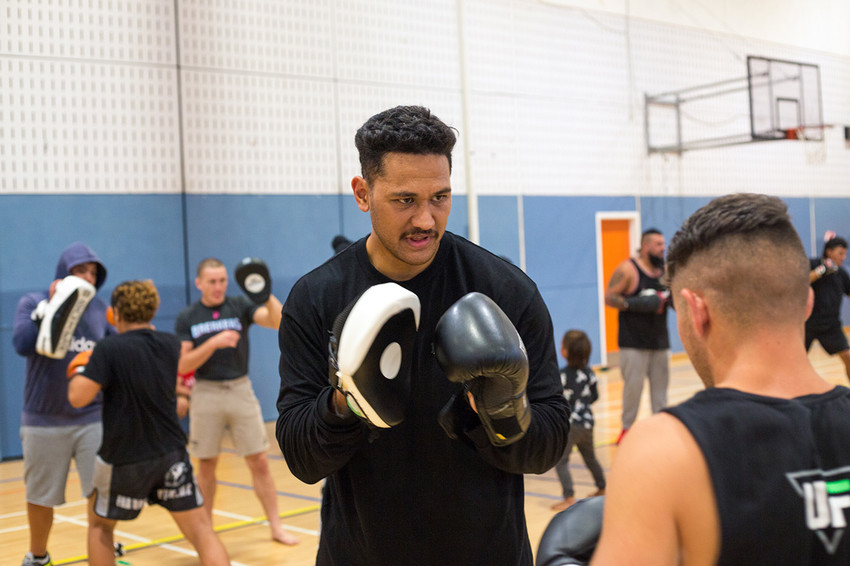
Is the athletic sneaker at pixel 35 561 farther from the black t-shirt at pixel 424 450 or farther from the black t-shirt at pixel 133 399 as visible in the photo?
the black t-shirt at pixel 424 450

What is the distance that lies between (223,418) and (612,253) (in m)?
8.47

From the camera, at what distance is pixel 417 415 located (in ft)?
6.40

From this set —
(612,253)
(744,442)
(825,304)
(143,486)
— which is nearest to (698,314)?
(744,442)

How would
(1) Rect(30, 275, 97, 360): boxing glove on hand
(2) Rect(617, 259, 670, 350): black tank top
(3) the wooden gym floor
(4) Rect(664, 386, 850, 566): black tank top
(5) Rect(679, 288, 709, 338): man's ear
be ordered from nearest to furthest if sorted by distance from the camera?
(4) Rect(664, 386, 850, 566): black tank top < (5) Rect(679, 288, 709, 338): man's ear < (1) Rect(30, 275, 97, 360): boxing glove on hand < (3) the wooden gym floor < (2) Rect(617, 259, 670, 350): black tank top

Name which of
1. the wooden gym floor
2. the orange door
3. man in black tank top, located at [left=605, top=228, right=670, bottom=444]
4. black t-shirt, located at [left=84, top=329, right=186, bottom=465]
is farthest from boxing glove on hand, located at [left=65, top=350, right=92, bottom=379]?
the orange door

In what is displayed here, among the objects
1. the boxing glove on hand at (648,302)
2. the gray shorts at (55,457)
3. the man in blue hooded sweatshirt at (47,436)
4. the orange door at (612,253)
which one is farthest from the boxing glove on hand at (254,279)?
the orange door at (612,253)

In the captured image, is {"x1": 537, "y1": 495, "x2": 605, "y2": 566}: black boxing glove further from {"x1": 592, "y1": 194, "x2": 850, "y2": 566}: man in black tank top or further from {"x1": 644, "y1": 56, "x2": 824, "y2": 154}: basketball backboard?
{"x1": 644, "y1": 56, "x2": 824, "y2": 154}: basketball backboard

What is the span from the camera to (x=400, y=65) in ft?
33.9

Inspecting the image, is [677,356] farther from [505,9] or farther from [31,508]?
[31,508]

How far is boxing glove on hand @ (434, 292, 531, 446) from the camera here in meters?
1.66

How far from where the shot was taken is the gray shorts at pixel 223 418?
205 inches

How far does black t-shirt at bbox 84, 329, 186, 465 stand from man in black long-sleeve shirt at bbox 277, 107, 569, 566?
2.30 m

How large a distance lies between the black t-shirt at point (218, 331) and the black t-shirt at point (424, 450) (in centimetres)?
344

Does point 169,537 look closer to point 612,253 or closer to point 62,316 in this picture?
point 62,316
